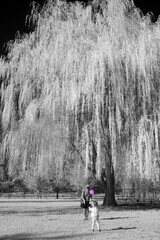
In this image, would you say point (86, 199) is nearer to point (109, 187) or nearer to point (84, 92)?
point (84, 92)

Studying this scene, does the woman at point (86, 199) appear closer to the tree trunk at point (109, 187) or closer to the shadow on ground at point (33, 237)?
the shadow on ground at point (33, 237)

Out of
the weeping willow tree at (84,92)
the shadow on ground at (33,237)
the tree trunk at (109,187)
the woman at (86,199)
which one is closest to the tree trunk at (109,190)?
the tree trunk at (109,187)

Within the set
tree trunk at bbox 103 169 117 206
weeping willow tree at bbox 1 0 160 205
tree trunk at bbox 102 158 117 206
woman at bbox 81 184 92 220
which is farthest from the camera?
tree trunk at bbox 103 169 117 206

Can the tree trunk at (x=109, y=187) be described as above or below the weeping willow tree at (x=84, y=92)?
below

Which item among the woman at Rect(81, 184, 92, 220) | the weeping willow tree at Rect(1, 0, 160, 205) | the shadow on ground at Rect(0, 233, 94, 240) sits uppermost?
the weeping willow tree at Rect(1, 0, 160, 205)

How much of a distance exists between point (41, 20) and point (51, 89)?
3.29 meters

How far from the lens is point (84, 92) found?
1238 centimetres

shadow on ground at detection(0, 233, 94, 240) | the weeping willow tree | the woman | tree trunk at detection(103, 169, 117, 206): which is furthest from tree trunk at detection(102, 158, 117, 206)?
shadow on ground at detection(0, 233, 94, 240)

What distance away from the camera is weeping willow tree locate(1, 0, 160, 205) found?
1191 centimetres

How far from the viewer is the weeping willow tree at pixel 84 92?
11914 millimetres

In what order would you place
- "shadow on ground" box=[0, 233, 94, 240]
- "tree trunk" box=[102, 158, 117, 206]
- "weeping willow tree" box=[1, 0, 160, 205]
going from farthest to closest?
1. "tree trunk" box=[102, 158, 117, 206]
2. "weeping willow tree" box=[1, 0, 160, 205]
3. "shadow on ground" box=[0, 233, 94, 240]

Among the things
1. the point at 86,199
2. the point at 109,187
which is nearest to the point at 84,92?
the point at 86,199

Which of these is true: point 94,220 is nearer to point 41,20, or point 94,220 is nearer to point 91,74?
point 91,74

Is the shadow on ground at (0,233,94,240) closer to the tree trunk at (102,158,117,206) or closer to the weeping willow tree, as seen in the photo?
the weeping willow tree
